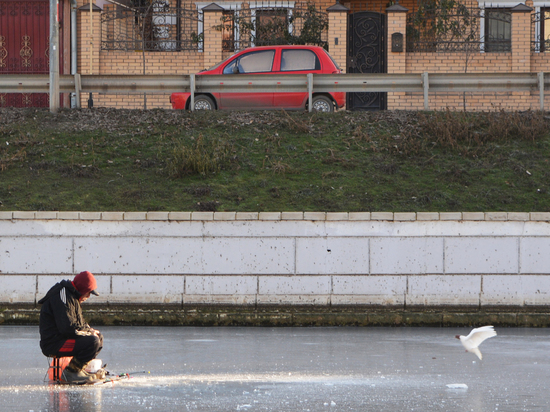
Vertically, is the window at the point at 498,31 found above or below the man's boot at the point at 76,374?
above

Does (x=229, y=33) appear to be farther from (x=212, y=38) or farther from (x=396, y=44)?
(x=396, y=44)

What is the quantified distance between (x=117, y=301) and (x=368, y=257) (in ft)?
12.8

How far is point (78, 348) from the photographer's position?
7.68m

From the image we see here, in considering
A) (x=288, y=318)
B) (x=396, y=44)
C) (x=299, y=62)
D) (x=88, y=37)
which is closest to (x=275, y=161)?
(x=288, y=318)

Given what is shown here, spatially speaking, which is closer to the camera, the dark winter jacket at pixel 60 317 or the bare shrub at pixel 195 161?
the dark winter jacket at pixel 60 317

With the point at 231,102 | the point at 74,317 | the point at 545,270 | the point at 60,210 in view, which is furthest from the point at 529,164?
the point at 74,317

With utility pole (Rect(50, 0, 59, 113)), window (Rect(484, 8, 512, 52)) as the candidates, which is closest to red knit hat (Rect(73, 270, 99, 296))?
utility pole (Rect(50, 0, 59, 113))

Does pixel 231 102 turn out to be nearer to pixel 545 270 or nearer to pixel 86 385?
pixel 545 270

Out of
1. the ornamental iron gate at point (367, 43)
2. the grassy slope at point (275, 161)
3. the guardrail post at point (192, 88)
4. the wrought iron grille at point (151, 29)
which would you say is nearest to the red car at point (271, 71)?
the guardrail post at point (192, 88)

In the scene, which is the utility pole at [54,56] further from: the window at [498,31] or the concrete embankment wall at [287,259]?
the window at [498,31]

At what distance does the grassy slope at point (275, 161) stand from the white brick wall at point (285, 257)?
31.3 inches

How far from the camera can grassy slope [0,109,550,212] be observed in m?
13.6

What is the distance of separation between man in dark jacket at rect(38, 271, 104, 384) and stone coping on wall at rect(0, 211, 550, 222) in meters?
4.77

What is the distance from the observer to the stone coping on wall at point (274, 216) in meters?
12.5
